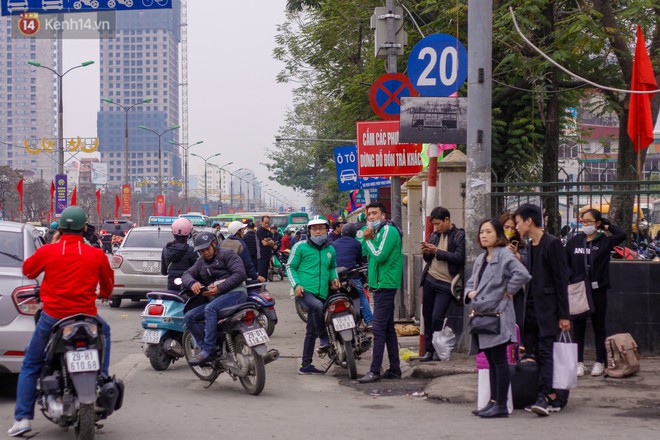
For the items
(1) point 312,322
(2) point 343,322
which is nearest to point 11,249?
(1) point 312,322

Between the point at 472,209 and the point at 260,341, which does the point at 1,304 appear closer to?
the point at 260,341

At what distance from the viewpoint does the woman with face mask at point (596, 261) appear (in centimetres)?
941

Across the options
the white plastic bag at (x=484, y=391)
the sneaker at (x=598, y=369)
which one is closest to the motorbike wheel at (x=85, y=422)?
the white plastic bag at (x=484, y=391)

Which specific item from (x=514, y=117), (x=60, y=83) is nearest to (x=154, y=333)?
(x=514, y=117)

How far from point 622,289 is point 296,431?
4.82m

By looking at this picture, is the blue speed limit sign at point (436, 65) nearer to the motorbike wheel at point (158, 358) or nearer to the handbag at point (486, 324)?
the handbag at point (486, 324)

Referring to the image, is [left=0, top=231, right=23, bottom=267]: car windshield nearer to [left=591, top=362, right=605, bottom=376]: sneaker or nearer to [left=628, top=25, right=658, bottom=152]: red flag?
[left=591, top=362, right=605, bottom=376]: sneaker

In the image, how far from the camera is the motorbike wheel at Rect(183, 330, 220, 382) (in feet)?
30.9

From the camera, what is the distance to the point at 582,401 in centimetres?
838

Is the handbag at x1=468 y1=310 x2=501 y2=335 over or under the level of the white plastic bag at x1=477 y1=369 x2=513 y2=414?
over

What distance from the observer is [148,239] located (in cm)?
1916

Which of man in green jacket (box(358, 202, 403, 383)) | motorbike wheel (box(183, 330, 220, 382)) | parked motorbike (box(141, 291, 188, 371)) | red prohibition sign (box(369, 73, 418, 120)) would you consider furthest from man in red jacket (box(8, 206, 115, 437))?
red prohibition sign (box(369, 73, 418, 120))

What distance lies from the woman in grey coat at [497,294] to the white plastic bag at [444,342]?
2508 mm

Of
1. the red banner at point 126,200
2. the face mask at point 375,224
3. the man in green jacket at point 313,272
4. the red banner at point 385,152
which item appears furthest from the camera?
the red banner at point 126,200
